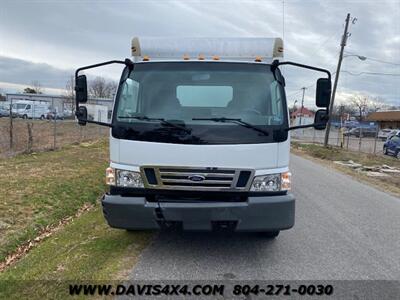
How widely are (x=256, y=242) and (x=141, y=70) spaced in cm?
285

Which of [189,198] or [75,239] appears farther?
[75,239]

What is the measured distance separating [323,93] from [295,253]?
213cm

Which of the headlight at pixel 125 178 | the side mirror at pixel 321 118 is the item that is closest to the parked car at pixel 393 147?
the side mirror at pixel 321 118

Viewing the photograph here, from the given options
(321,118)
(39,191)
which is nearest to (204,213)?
(321,118)

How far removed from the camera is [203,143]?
13.6ft

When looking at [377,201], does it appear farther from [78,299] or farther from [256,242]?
[78,299]

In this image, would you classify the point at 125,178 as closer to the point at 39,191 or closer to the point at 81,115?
the point at 81,115

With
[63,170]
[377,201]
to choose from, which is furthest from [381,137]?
[63,170]

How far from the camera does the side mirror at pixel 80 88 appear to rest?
4664mm

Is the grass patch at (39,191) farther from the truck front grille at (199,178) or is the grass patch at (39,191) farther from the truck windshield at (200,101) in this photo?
the truck windshield at (200,101)

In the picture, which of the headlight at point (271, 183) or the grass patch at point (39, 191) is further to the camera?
the grass patch at point (39, 191)

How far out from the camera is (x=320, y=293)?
3.78 metres

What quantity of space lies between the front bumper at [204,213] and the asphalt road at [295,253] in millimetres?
509

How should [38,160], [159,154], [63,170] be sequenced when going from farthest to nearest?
[38,160] < [63,170] < [159,154]
